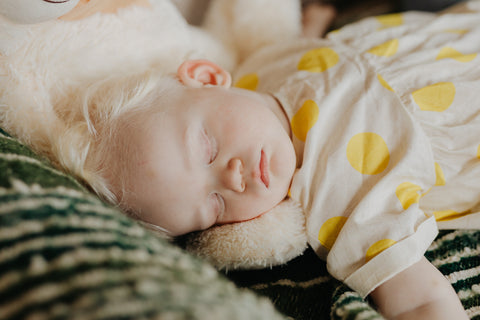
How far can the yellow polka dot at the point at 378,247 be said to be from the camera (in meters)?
0.68

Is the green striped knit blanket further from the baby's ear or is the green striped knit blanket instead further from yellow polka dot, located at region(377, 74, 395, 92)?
yellow polka dot, located at region(377, 74, 395, 92)

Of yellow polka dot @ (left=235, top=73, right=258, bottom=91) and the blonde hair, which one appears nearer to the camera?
the blonde hair

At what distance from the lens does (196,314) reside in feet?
0.99

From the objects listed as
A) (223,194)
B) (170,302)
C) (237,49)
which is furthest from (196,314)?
(237,49)

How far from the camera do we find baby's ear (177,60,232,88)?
0.84 m

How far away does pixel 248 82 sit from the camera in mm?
990

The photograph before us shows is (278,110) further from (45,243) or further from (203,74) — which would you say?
(45,243)

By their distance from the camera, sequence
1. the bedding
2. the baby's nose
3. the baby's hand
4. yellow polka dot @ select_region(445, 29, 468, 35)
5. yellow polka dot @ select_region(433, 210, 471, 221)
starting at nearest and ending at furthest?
the bedding
the baby's nose
yellow polka dot @ select_region(433, 210, 471, 221)
yellow polka dot @ select_region(445, 29, 468, 35)
the baby's hand

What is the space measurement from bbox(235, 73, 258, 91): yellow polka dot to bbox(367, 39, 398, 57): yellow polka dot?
285 mm

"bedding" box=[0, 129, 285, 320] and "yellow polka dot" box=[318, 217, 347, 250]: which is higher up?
"bedding" box=[0, 129, 285, 320]

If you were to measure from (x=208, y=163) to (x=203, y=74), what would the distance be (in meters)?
0.26

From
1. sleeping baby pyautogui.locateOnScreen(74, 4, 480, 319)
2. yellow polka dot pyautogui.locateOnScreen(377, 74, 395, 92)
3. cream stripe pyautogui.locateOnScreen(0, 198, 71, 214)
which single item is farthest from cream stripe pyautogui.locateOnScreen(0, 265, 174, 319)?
yellow polka dot pyautogui.locateOnScreen(377, 74, 395, 92)

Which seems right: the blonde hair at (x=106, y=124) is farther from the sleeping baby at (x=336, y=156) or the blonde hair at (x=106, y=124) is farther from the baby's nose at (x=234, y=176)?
the baby's nose at (x=234, y=176)

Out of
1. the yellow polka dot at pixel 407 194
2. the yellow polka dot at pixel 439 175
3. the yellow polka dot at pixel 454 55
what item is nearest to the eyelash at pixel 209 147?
the yellow polka dot at pixel 407 194
